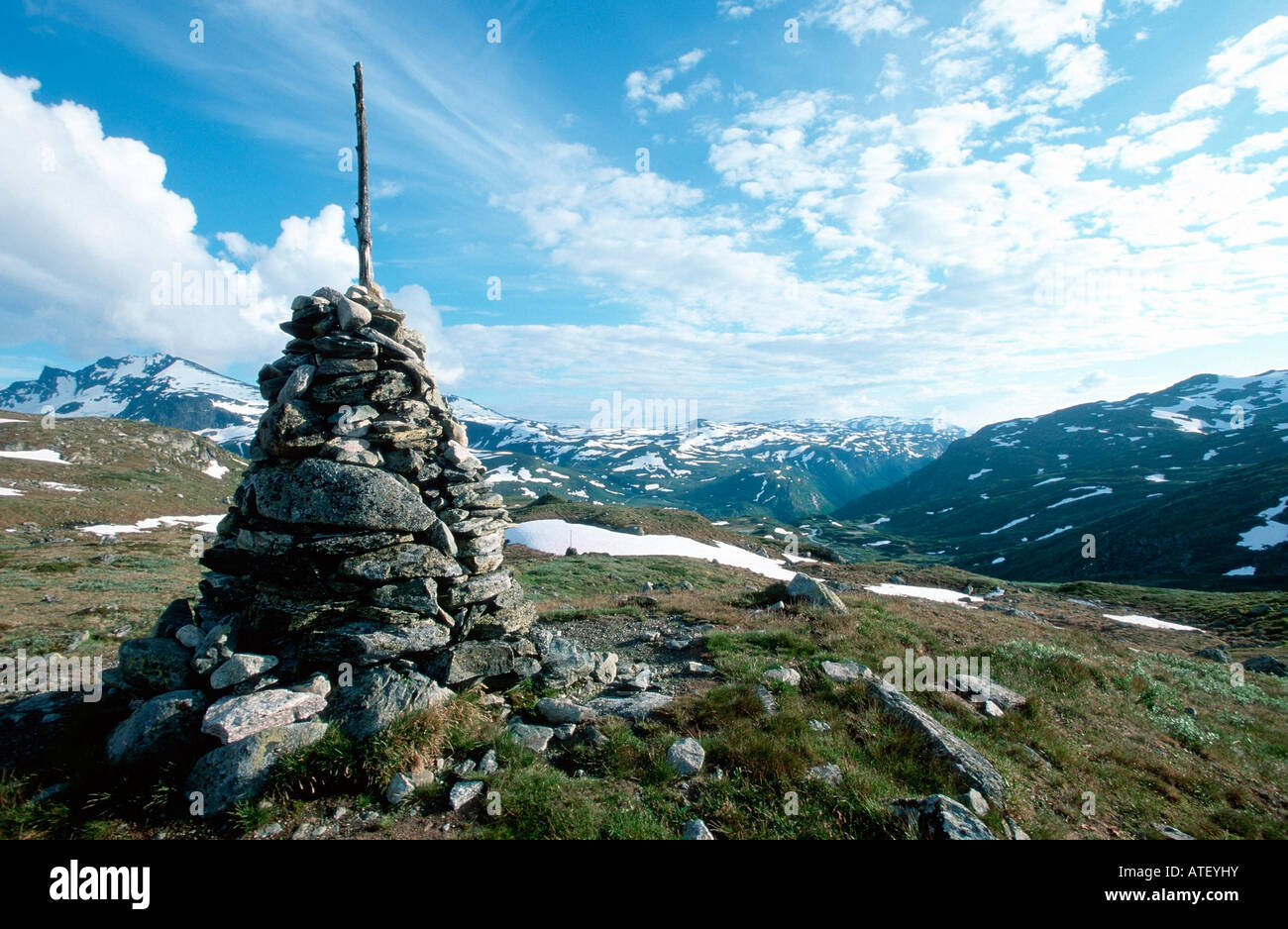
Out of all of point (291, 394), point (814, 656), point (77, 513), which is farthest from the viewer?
point (77, 513)

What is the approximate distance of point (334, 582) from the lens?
10305 millimetres

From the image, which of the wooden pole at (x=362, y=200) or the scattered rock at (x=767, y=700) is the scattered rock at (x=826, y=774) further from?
the wooden pole at (x=362, y=200)

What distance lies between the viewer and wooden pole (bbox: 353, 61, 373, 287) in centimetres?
1252

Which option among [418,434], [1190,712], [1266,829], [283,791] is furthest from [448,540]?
[1190,712]

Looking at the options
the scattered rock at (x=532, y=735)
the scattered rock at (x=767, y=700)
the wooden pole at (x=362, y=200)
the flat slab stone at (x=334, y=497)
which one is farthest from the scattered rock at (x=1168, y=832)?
the wooden pole at (x=362, y=200)

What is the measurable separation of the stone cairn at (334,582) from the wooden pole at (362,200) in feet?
1.74

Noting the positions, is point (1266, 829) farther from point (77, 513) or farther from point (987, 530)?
point (987, 530)

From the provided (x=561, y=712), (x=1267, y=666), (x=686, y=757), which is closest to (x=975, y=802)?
(x=686, y=757)

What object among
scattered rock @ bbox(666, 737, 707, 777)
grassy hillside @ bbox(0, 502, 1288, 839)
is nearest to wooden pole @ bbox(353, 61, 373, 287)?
grassy hillside @ bbox(0, 502, 1288, 839)

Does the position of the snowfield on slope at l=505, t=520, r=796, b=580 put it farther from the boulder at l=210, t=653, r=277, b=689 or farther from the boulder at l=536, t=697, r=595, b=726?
the boulder at l=210, t=653, r=277, b=689

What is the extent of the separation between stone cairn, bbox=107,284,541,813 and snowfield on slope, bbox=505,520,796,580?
43.9m

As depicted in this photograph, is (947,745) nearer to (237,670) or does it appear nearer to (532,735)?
(532,735)

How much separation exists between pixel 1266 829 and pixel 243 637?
741 inches

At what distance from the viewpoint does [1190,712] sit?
1496 cm
